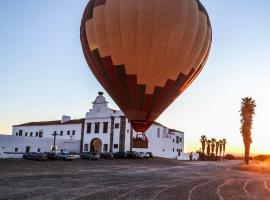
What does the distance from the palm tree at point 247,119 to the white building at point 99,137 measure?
17028mm

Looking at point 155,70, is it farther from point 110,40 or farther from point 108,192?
point 108,192

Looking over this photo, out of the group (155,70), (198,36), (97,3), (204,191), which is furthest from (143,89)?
(204,191)

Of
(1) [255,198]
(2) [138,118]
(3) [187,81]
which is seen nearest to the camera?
(1) [255,198]

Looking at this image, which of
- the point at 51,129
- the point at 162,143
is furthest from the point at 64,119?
the point at 162,143

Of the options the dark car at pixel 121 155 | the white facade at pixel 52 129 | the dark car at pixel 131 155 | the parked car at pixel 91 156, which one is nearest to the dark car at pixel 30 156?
the parked car at pixel 91 156

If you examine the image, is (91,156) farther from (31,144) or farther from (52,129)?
(52,129)

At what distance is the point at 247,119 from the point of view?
60406 millimetres

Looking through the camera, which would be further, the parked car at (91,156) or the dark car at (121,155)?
the dark car at (121,155)

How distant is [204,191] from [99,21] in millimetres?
11998

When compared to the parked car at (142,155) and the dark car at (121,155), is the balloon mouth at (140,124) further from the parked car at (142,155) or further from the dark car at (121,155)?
the parked car at (142,155)

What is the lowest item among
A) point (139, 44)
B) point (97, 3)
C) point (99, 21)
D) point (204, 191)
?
point (204, 191)

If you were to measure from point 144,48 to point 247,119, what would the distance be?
47790 millimetres

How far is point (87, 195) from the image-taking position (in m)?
15.9

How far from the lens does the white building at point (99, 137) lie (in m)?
60.9
